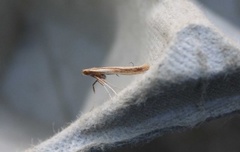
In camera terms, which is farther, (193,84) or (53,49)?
(53,49)

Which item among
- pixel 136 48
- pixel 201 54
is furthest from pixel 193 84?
pixel 136 48

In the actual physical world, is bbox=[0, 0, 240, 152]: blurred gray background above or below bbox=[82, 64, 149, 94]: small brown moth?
above

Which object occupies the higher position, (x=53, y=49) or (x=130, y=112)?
(x=53, y=49)

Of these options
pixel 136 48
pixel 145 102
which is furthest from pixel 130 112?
pixel 136 48

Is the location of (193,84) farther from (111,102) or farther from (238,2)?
(238,2)

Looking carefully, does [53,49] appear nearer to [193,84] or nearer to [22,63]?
[22,63]

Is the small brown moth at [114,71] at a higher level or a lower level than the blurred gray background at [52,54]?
lower
